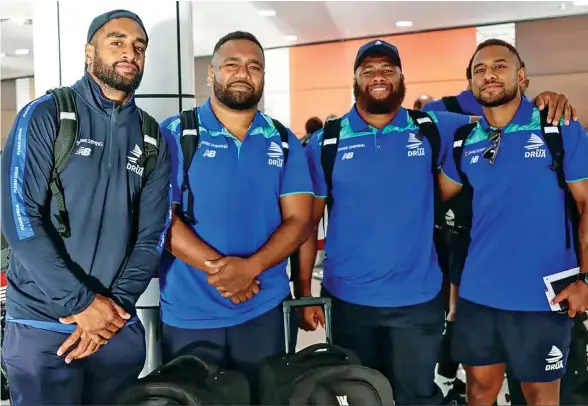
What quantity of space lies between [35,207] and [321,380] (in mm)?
1047

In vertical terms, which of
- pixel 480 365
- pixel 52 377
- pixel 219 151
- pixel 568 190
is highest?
pixel 219 151

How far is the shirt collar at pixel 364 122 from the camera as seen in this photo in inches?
89.6

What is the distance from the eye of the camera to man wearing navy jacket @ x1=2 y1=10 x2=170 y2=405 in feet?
5.46

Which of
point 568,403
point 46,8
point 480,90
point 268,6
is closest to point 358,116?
point 480,90

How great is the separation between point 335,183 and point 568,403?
146 centimetres

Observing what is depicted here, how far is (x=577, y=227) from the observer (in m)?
2.23

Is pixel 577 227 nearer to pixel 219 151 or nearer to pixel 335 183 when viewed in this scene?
pixel 335 183

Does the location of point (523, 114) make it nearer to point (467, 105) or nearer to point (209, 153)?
point (467, 105)

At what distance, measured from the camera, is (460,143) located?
90.7 inches

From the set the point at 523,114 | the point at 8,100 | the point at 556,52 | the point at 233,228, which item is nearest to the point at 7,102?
the point at 8,100

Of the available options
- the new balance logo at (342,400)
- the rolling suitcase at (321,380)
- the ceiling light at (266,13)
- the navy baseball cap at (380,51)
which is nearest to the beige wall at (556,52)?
the navy baseball cap at (380,51)

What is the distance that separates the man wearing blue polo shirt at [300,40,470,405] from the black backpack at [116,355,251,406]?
54 centimetres

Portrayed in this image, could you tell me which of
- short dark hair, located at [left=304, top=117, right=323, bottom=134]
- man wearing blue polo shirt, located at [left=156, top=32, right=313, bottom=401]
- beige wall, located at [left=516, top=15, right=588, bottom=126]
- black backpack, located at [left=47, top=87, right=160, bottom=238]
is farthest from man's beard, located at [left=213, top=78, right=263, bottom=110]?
beige wall, located at [left=516, top=15, right=588, bottom=126]

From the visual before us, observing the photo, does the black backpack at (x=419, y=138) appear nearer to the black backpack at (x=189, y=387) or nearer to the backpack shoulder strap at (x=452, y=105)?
the backpack shoulder strap at (x=452, y=105)
